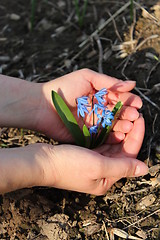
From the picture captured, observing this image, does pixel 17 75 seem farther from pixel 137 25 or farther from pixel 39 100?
pixel 137 25

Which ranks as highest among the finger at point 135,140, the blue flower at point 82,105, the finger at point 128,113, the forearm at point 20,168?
the blue flower at point 82,105

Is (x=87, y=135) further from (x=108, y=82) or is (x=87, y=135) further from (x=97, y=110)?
(x=108, y=82)

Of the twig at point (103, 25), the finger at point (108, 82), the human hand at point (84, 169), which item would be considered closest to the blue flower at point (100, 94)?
the finger at point (108, 82)

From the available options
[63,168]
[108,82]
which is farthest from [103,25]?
[63,168]

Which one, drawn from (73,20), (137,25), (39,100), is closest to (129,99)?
(39,100)

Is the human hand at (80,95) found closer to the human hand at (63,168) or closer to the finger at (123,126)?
the finger at (123,126)

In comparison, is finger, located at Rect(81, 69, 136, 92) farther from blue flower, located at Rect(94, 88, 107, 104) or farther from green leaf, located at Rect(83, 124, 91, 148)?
green leaf, located at Rect(83, 124, 91, 148)
